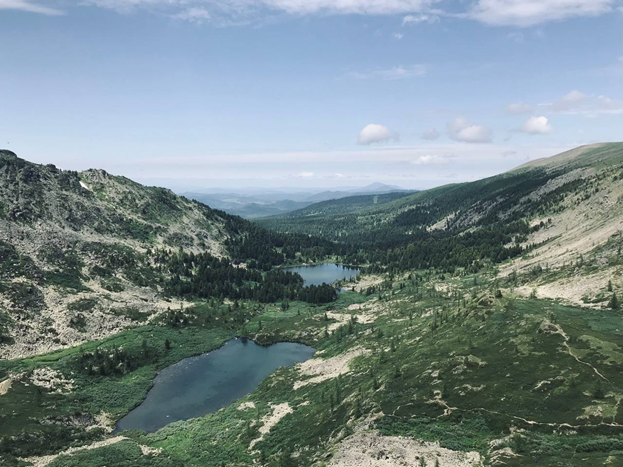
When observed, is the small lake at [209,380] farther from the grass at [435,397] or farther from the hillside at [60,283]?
the hillside at [60,283]

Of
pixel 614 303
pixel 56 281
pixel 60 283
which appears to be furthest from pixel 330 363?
pixel 56 281

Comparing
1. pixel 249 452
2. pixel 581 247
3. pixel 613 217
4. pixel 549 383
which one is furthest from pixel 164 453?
pixel 613 217

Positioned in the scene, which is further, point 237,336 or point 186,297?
point 186,297

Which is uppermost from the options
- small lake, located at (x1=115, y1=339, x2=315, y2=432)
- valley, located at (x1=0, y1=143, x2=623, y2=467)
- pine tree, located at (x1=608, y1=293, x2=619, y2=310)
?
pine tree, located at (x1=608, y1=293, x2=619, y2=310)

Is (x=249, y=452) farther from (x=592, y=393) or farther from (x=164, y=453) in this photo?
(x=592, y=393)

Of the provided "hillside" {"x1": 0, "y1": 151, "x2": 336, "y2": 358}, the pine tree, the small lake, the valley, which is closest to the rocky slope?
"hillside" {"x1": 0, "y1": 151, "x2": 336, "y2": 358}

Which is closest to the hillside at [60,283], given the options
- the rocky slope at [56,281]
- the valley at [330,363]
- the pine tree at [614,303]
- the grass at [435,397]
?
the rocky slope at [56,281]

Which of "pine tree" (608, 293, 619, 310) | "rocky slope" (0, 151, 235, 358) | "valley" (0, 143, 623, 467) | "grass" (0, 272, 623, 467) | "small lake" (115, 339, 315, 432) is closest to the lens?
"grass" (0, 272, 623, 467)

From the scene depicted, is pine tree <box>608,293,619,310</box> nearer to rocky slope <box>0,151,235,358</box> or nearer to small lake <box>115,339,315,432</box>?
small lake <box>115,339,315,432</box>
